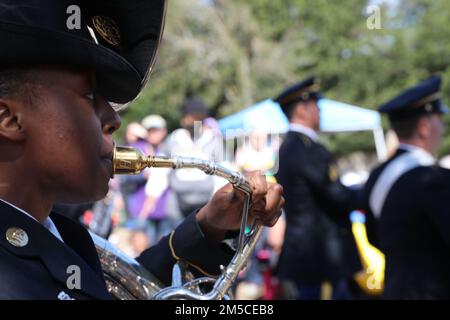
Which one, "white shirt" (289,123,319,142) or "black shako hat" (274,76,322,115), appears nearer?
"white shirt" (289,123,319,142)

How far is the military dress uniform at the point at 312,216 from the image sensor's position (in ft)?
15.9

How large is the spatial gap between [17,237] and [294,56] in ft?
80.2

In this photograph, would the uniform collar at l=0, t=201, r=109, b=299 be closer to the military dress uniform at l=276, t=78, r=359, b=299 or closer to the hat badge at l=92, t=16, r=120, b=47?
the hat badge at l=92, t=16, r=120, b=47

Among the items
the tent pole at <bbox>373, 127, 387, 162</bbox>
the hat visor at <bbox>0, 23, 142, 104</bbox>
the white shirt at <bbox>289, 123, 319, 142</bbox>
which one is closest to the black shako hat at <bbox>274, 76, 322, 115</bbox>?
the white shirt at <bbox>289, 123, 319, 142</bbox>

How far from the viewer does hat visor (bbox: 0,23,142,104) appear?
1300 millimetres

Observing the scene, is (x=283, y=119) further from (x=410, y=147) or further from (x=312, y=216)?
(x=410, y=147)

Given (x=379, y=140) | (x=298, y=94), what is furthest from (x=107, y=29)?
(x=379, y=140)

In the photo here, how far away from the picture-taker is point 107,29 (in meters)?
1.48

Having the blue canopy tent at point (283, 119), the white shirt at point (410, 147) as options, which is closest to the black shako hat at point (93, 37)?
the white shirt at point (410, 147)

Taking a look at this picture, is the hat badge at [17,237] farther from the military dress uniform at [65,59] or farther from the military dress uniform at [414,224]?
the military dress uniform at [414,224]
